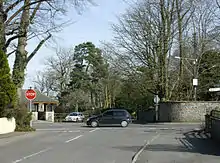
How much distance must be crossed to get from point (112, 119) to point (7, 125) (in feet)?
44.4

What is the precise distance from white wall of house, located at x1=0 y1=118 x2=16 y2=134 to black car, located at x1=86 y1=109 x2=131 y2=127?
1136 cm

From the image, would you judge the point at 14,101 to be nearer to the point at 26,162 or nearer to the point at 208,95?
the point at 26,162

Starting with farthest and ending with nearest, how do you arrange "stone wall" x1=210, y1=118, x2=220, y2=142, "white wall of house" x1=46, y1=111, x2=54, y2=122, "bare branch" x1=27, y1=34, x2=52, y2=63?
"white wall of house" x1=46, y1=111, x2=54, y2=122 → "bare branch" x1=27, y1=34, x2=52, y2=63 → "stone wall" x1=210, y1=118, x2=220, y2=142

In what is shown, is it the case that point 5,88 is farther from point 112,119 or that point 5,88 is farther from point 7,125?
point 112,119

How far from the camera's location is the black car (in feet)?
135

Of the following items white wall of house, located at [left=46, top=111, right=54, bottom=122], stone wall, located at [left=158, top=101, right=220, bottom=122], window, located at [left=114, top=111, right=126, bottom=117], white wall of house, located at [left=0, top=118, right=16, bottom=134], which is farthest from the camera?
white wall of house, located at [left=46, top=111, right=54, bottom=122]

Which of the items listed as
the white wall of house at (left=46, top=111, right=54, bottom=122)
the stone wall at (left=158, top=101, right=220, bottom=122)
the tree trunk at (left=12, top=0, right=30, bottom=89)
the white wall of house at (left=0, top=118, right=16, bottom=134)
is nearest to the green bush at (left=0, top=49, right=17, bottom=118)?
the white wall of house at (left=0, top=118, right=16, bottom=134)

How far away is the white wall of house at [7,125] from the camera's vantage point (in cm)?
2889

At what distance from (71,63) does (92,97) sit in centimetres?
789

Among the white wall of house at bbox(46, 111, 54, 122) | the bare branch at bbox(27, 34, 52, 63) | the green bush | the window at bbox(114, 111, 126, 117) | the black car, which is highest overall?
the bare branch at bbox(27, 34, 52, 63)

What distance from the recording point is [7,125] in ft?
98.5

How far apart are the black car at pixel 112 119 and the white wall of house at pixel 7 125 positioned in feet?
37.3

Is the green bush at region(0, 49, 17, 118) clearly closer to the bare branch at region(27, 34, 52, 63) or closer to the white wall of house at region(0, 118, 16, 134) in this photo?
the white wall of house at region(0, 118, 16, 134)

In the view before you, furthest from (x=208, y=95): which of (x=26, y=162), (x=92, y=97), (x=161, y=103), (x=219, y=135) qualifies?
(x=26, y=162)
